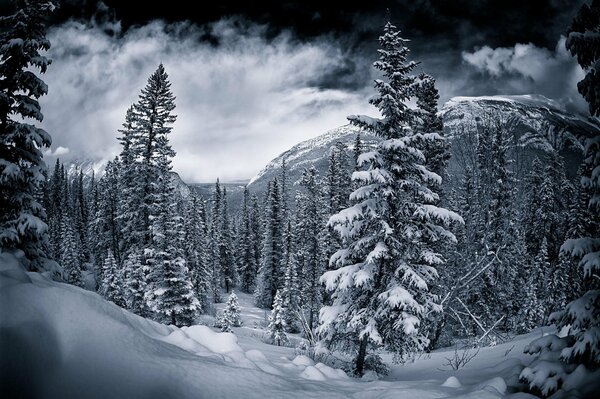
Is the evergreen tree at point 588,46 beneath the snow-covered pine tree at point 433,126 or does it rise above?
beneath

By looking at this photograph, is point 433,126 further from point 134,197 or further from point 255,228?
point 255,228

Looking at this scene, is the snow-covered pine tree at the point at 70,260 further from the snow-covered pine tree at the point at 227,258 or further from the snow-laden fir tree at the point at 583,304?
the snow-laden fir tree at the point at 583,304

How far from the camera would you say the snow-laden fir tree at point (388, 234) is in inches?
394

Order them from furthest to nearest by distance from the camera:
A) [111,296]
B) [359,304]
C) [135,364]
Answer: [111,296]
[359,304]
[135,364]

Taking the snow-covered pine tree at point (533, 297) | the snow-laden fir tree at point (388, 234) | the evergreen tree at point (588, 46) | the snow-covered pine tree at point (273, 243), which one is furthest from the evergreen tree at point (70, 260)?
the snow-covered pine tree at point (533, 297)

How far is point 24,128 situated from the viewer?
9.52 metres

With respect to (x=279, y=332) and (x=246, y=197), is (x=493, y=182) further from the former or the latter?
(x=246, y=197)

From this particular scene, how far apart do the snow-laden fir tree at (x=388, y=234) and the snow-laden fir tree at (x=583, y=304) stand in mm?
4703

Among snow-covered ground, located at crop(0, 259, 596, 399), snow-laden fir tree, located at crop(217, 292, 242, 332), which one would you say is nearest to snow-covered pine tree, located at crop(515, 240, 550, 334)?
snow-laden fir tree, located at crop(217, 292, 242, 332)

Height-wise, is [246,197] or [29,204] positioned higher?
[246,197]

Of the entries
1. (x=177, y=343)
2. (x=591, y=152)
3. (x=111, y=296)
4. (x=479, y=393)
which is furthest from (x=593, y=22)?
(x=111, y=296)

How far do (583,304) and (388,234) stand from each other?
5660 mm

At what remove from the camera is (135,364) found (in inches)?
130

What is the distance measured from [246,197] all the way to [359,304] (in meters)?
64.0
